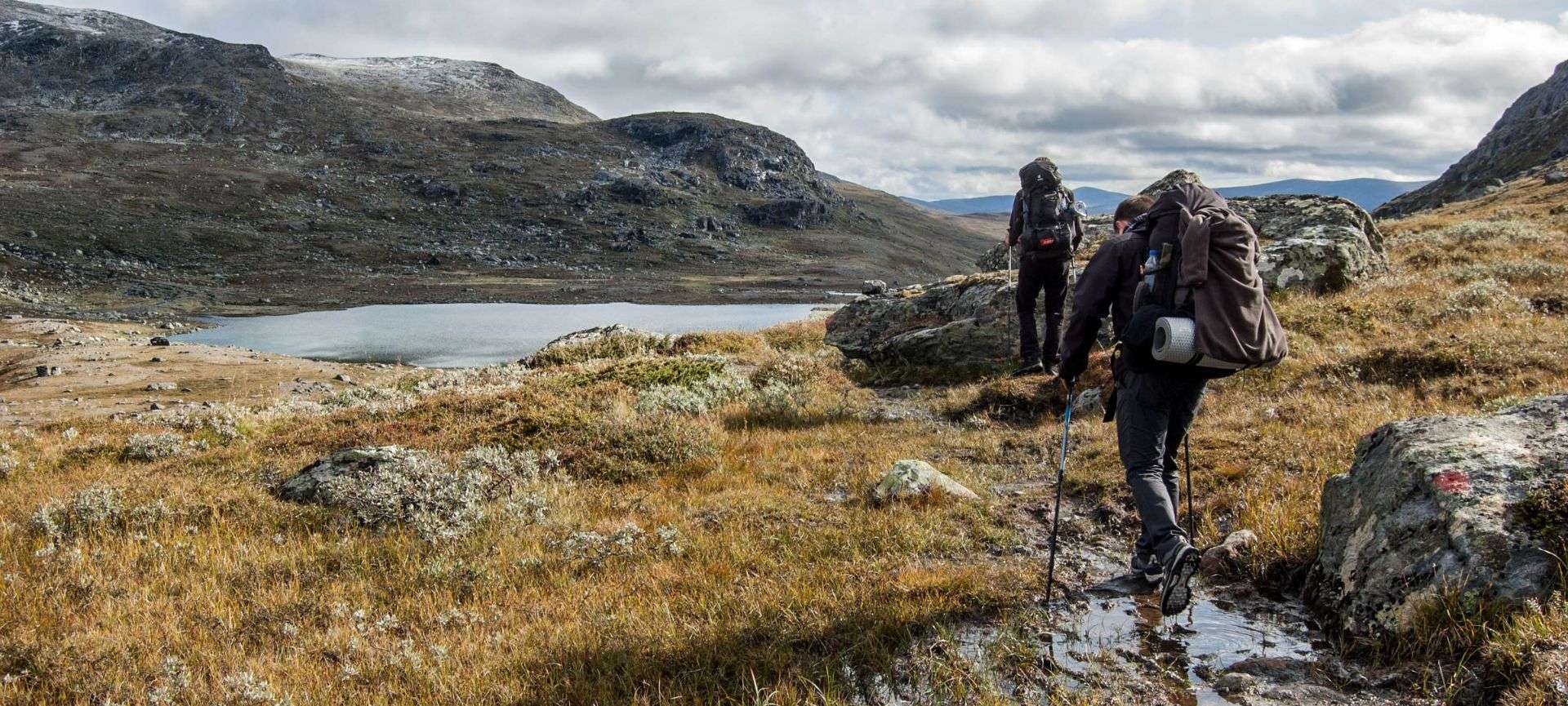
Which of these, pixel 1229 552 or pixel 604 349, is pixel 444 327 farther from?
pixel 1229 552

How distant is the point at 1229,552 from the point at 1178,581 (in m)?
1.74

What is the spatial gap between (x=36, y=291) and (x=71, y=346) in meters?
42.8

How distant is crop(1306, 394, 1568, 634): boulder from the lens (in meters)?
4.36

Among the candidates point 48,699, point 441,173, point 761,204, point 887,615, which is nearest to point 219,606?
point 48,699

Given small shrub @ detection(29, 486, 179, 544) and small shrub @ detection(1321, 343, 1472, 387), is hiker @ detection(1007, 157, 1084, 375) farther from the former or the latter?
small shrub @ detection(29, 486, 179, 544)

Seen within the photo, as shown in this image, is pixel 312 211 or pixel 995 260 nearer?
pixel 995 260

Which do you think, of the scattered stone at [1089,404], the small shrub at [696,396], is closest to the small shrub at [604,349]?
the small shrub at [696,396]

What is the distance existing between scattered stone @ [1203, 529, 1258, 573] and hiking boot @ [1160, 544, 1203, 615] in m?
1.52

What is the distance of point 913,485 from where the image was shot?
800cm

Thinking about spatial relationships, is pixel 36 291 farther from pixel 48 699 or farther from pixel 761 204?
pixel 761 204

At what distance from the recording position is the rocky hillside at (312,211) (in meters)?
86.2

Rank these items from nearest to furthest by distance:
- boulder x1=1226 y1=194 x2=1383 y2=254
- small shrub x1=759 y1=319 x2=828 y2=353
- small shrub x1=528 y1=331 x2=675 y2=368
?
1. boulder x1=1226 y1=194 x2=1383 y2=254
2. small shrub x1=528 y1=331 x2=675 y2=368
3. small shrub x1=759 y1=319 x2=828 y2=353

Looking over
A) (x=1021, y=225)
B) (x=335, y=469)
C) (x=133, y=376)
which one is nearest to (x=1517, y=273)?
(x=1021, y=225)

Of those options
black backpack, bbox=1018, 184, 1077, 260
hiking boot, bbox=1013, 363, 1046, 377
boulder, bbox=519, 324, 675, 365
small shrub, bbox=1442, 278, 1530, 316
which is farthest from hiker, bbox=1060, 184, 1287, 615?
boulder, bbox=519, 324, 675, 365
